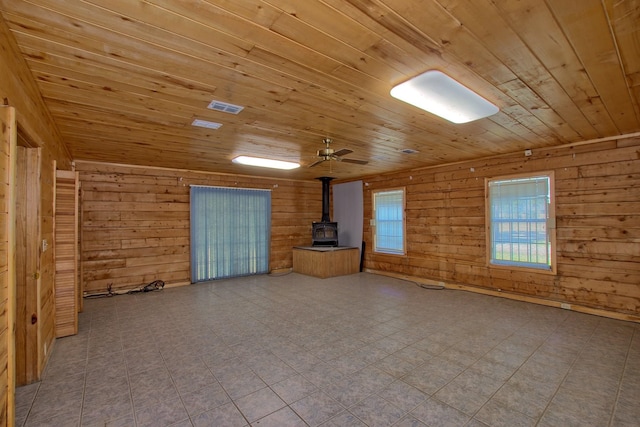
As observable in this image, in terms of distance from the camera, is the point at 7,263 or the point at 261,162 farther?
the point at 261,162

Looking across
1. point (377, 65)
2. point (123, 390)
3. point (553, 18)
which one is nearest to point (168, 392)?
point (123, 390)

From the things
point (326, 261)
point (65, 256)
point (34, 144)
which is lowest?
point (326, 261)

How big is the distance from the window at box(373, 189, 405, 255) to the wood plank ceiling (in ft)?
10.2

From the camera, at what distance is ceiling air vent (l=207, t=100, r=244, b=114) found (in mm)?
2746

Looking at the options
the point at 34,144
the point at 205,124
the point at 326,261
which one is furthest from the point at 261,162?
the point at 34,144

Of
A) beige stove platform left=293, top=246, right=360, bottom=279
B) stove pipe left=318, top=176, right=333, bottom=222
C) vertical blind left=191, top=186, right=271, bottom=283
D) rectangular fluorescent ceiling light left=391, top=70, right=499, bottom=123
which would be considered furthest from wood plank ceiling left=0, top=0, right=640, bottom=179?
stove pipe left=318, top=176, right=333, bottom=222

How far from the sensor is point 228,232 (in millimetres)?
6727

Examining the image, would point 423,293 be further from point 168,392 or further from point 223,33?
point 223,33

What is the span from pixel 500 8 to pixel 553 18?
0.35 meters

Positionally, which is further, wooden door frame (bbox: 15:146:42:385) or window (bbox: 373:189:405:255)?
window (bbox: 373:189:405:255)

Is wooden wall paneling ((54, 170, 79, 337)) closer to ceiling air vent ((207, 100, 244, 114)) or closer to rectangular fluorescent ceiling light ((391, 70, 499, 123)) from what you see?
ceiling air vent ((207, 100, 244, 114))

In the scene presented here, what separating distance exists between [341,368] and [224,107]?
261cm

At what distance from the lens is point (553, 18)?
1.63 meters

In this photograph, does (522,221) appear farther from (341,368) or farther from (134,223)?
(134,223)
